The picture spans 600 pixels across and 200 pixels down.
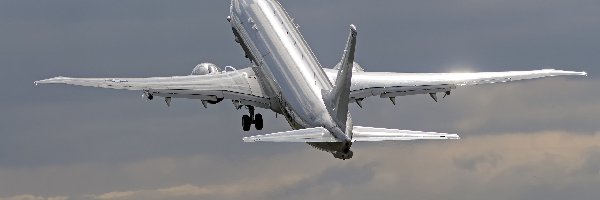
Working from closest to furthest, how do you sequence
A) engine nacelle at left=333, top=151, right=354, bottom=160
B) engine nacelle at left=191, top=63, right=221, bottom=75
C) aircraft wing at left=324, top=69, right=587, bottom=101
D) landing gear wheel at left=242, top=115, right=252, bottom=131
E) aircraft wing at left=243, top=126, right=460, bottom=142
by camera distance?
aircraft wing at left=243, top=126, right=460, bottom=142 → engine nacelle at left=333, top=151, right=354, bottom=160 → aircraft wing at left=324, top=69, right=587, bottom=101 → landing gear wheel at left=242, top=115, right=252, bottom=131 → engine nacelle at left=191, top=63, right=221, bottom=75

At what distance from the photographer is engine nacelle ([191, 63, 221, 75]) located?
151 meters

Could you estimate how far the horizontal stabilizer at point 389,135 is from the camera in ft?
398

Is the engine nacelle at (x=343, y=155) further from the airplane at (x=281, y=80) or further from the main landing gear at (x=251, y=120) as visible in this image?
the main landing gear at (x=251, y=120)

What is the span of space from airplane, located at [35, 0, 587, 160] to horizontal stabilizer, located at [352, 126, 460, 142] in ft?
11.4

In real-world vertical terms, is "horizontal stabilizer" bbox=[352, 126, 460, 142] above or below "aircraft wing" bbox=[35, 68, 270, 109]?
below

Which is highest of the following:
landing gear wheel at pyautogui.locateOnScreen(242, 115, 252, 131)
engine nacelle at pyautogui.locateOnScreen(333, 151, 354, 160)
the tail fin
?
landing gear wheel at pyautogui.locateOnScreen(242, 115, 252, 131)

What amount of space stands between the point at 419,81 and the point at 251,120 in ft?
41.5

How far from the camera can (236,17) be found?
15550cm

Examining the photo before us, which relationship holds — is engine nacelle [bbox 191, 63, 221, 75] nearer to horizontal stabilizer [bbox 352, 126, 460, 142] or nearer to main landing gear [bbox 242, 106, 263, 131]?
main landing gear [bbox 242, 106, 263, 131]

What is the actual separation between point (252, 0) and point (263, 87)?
32.2 feet

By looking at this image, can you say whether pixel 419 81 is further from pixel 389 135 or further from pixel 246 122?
pixel 389 135

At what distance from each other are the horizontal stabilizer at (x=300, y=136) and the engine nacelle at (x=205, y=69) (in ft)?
79.5

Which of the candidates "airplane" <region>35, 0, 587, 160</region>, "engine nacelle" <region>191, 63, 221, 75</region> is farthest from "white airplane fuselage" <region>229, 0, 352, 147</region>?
"engine nacelle" <region>191, 63, 221, 75</region>

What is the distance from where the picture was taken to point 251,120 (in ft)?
490
